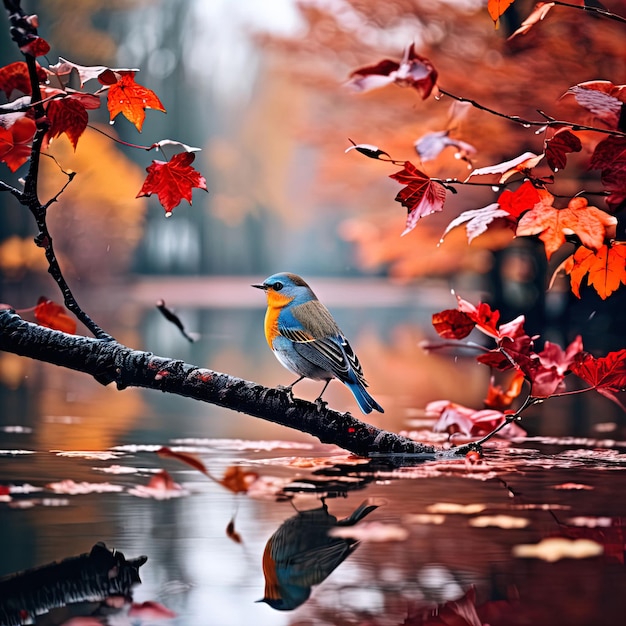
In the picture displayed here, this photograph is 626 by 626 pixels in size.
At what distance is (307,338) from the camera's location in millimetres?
2414

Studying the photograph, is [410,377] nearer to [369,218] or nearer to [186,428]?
[186,428]

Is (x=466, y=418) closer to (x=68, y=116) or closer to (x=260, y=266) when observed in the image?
(x=68, y=116)

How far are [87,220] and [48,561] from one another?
50.2ft

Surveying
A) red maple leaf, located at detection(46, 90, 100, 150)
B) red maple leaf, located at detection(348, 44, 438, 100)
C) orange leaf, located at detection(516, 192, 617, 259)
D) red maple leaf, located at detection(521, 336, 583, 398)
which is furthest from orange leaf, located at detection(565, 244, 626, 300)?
red maple leaf, located at detection(46, 90, 100, 150)

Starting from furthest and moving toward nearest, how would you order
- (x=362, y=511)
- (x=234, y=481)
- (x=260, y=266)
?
1. (x=260, y=266)
2. (x=362, y=511)
3. (x=234, y=481)

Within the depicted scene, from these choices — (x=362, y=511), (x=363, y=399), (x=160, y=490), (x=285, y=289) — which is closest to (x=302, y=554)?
(x=362, y=511)

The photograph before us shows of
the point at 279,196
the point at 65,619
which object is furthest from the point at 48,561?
the point at 279,196

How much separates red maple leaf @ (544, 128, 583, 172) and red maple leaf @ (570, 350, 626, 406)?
613 millimetres

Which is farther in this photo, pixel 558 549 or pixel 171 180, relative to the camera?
pixel 171 180

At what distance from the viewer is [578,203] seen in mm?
1698

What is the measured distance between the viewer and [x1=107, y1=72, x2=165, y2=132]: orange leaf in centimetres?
202

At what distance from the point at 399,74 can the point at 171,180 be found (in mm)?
832

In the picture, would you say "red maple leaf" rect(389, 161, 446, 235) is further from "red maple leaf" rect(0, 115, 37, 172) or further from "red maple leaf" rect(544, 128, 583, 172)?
"red maple leaf" rect(0, 115, 37, 172)

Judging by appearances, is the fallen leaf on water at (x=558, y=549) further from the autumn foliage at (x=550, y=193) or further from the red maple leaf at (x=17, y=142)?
the red maple leaf at (x=17, y=142)
